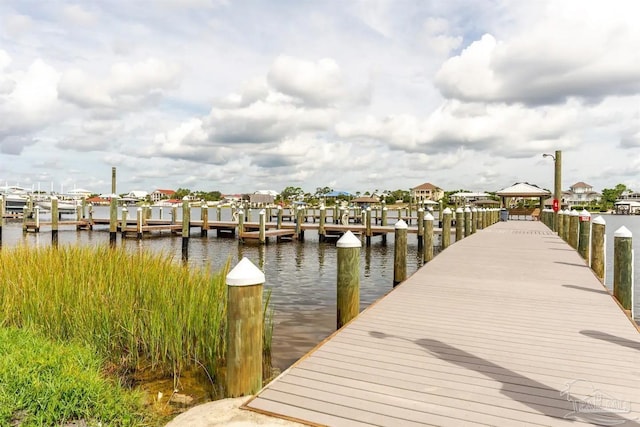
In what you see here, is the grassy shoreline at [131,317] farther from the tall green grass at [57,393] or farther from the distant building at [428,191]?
the distant building at [428,191]

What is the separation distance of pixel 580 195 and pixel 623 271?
15511 cm

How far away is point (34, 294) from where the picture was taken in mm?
5852

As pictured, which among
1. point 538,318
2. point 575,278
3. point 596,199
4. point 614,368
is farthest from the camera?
point 596,199

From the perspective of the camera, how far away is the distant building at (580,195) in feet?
400

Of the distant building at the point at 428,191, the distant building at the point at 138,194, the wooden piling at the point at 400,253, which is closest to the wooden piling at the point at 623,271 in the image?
the wooden piling at the point at 400,253

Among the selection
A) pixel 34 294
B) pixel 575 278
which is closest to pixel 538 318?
pixel 575 278

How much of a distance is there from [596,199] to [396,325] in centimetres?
14172

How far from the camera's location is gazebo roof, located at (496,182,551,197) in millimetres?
31188

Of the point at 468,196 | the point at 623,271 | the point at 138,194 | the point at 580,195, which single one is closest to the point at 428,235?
the point at 623,271

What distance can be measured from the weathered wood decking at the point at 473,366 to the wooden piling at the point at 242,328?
220mm

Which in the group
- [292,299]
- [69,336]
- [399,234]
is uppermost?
[399,234]

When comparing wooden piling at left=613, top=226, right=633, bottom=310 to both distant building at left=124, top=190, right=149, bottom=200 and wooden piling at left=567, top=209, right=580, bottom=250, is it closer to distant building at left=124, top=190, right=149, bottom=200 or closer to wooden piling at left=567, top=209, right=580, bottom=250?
wooden piling at left=567, top=209, right=580, bottom=250

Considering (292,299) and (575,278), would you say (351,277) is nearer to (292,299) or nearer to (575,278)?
(575,278)

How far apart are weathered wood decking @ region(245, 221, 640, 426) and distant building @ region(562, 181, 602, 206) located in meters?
98.8
